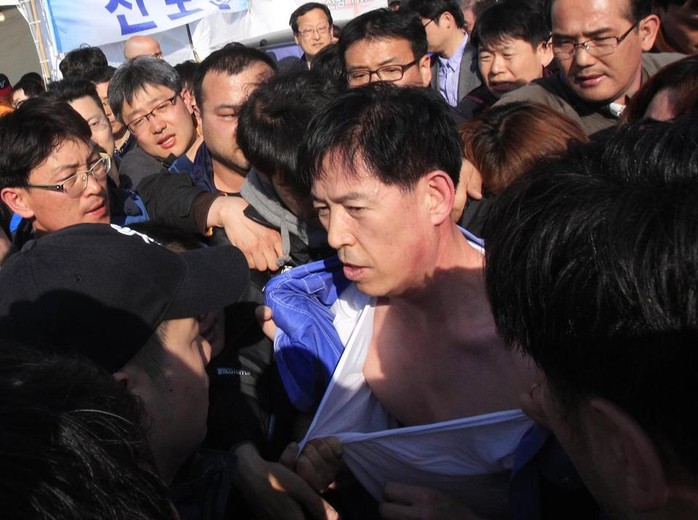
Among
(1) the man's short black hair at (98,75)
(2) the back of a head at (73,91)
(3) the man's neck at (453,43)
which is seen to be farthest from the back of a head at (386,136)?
(1) the man's short black hair at (98,75)

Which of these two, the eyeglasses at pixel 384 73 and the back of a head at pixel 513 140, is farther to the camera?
the eyeglasses at pixel 384 73

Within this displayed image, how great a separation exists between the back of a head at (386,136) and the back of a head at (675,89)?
508mm

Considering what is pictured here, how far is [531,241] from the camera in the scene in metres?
0.83

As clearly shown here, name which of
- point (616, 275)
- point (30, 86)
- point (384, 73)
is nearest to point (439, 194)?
point (616, 275)

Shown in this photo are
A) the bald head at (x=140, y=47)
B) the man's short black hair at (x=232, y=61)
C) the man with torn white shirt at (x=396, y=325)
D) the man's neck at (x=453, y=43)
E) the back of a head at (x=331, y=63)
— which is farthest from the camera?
the bald head at (x=140, y=47)

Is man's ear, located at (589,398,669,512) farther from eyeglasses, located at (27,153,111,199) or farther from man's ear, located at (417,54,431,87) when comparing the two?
man's ear, located at (417,54,431,87)

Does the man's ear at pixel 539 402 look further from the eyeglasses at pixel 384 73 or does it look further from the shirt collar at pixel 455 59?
the shirt collar at pixel 455 59

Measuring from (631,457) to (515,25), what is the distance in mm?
3366

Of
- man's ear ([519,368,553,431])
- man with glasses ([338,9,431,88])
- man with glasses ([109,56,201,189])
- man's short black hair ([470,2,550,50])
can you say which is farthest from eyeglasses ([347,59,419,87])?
man's ear ([519,368,553,431])

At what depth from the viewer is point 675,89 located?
70.1 inches

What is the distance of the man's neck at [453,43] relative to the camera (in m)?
4.96

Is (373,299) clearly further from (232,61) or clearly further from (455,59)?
(455,59)

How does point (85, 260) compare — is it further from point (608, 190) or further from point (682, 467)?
point (682, 467)

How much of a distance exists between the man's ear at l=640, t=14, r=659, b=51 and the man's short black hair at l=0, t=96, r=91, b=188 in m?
2.38
